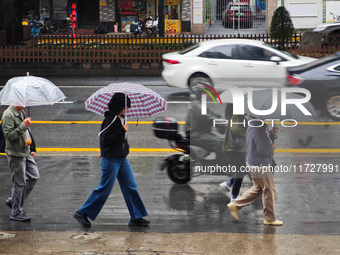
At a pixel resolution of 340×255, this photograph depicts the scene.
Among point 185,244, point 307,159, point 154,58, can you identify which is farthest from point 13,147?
point 154,58

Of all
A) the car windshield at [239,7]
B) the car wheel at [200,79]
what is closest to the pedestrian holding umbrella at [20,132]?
the car wheel at [200,79]

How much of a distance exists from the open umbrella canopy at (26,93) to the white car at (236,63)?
9.29 meters

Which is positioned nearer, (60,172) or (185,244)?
(185,244)

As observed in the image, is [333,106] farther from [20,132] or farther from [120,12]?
[120,12]

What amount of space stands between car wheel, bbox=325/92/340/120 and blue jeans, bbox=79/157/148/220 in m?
7.85

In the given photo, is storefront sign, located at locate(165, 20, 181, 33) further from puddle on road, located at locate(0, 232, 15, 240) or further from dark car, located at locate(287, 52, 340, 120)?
puddle on road, located at locate(0, 232, 15, 240)

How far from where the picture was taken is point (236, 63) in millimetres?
17406

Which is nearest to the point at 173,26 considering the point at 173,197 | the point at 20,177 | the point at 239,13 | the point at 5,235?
the point at 239,13

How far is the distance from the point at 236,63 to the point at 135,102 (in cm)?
944

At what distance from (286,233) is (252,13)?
116ft

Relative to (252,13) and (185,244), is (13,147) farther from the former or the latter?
(252,13)

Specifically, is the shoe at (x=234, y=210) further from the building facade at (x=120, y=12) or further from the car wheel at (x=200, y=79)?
the building facade at (x=120, y=12)

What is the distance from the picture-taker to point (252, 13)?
136 ft

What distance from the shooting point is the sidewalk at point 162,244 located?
264 inches
